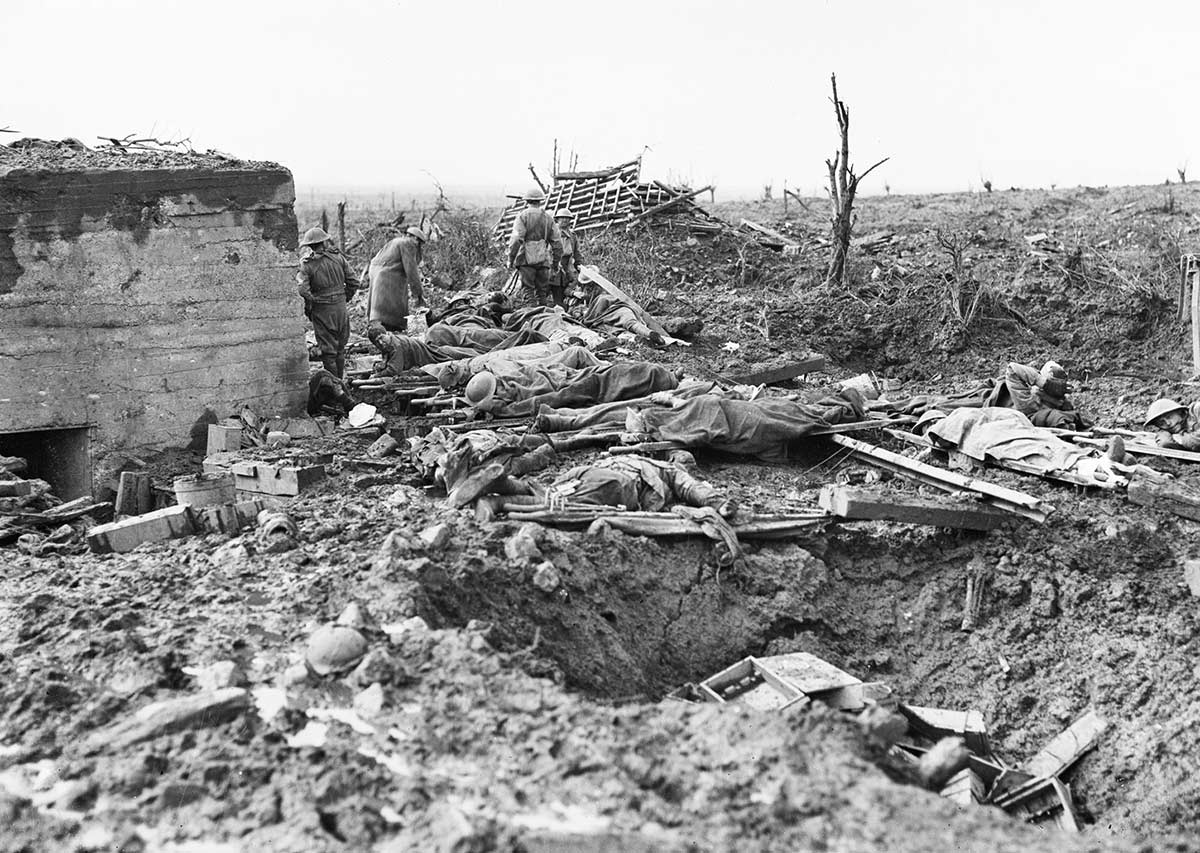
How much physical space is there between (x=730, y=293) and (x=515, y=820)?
1179 cm

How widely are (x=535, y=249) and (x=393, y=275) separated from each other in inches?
73.9

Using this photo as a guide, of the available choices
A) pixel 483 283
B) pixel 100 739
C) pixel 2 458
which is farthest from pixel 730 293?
pixel 100 739

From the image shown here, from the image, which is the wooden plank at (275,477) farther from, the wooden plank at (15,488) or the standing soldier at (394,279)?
the standing soldier at (394,279)

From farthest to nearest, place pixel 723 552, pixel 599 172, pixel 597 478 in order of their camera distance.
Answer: pixel 599 172, pixel 597 478, pixel 723 552

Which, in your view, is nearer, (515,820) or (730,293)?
(515,820)

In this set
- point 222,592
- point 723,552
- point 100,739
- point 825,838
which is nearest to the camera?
point 825,838

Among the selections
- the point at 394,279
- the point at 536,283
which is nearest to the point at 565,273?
the point at 536,283

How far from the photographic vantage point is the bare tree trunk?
42.3 ft

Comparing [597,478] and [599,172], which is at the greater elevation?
[599,172]

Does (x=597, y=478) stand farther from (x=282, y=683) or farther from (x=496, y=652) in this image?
(x=282, y=683)

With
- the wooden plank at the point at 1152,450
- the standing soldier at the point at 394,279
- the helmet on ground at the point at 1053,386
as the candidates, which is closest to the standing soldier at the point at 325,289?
the standing soldier at the point at 394,279

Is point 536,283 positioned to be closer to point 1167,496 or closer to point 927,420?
point 927,420

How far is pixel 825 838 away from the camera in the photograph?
3.10 meters

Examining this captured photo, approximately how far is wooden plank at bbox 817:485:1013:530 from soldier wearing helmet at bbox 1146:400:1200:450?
69.2 inches
